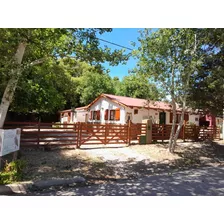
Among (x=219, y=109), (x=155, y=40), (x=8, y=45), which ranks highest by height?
(x=155, y=40)

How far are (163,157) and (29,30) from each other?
22.0 ft

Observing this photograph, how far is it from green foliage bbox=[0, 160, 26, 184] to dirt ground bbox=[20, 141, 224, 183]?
23 centimetres

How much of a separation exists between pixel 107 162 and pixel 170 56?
16.5ft

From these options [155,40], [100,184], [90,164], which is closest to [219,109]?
[155,40]

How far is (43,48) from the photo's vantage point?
20.9ft

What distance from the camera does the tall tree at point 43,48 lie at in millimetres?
5289

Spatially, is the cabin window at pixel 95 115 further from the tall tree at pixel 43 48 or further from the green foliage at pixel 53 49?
the tall tree at pixel 43 48

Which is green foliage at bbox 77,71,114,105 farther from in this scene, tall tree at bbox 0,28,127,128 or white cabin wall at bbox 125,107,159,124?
tall tree at bbox 0,28,127,128

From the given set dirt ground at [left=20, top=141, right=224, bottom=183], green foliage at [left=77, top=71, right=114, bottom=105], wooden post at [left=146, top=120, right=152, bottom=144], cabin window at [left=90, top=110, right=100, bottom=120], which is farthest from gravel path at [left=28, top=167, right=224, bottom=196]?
green foliage at [left=77, top=71, right=114, bottom=105]

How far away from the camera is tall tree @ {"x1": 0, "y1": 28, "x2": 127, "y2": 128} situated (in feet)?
17.4

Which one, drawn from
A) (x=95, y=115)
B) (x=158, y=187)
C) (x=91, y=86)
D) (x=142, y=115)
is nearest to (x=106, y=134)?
(x=158, y=187)

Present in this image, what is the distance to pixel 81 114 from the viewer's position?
79.5 ft

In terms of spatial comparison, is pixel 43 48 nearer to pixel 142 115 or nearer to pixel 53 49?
pixel 53 49

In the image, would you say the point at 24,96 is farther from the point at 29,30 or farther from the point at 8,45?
the point at 29,30
